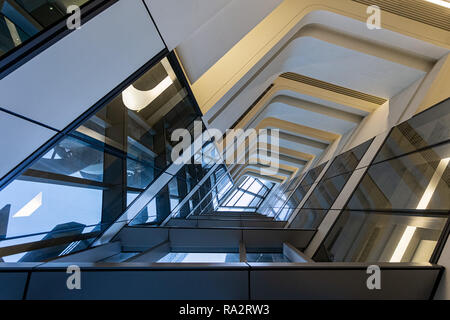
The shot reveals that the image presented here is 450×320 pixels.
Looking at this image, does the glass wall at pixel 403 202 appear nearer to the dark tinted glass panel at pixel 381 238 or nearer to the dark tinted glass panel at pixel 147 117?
the dark tinted glass panel at pixel 381 238

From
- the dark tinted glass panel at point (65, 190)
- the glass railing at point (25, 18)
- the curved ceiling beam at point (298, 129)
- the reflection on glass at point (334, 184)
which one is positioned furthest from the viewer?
the curved ceiling beam at point (298, 129)

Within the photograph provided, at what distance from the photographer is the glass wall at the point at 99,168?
9.55 feet

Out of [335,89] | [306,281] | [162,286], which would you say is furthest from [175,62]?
[335,89]

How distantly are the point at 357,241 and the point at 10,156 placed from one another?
535cm

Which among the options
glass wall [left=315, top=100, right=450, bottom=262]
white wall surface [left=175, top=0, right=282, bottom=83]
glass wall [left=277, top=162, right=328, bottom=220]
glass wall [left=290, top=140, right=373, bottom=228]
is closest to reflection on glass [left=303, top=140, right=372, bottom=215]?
glass wall [left=290, top=140, right=373, bottom=228]

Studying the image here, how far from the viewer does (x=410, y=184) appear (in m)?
4.38

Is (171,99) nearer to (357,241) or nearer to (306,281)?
(306,281)

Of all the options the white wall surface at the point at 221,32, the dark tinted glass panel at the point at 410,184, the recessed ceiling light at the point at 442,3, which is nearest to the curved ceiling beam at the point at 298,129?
the recessed ceiling light at the point at 442,3

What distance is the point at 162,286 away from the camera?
239 centimetres

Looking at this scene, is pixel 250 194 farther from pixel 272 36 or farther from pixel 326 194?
pixel 272 36

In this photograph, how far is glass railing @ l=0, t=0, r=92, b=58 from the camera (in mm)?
1711

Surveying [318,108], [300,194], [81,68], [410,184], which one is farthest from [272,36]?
[300,194]

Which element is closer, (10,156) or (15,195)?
(10,156)

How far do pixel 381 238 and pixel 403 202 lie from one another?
0.79 m
